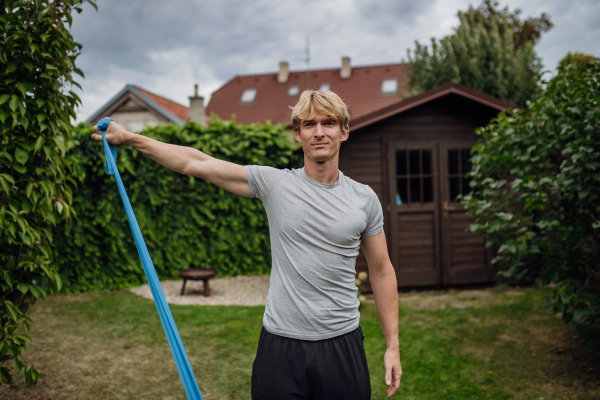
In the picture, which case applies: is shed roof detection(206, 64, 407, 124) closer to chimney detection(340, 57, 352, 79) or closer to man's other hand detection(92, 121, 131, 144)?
chimney detection(340, 57, 352, 79)

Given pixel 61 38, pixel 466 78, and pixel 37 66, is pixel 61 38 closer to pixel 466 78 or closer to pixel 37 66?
pixel 37 66

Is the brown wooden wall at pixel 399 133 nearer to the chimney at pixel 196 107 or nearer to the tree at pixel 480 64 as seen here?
the tree at pixel 480 64

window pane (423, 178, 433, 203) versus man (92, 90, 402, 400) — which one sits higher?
window pane (423, 178, 433, 203)

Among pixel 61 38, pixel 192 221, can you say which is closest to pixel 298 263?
pixel 61 38

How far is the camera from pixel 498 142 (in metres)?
4.12

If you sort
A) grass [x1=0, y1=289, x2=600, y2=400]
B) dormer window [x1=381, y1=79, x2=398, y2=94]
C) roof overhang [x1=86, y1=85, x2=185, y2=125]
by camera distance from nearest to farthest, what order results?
1. grass [x1=0, y1=289, x2=600, y2=400]
2. roof overhang [x1=86, y1=85, x2=185, y2=125]
3. dormer window [x1=381, y1=79, x2=398, y2=94]

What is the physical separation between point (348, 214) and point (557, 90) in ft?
9.37

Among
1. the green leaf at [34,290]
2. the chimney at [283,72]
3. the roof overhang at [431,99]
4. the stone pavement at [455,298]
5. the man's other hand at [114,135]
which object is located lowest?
the stone pavement at [455,298]

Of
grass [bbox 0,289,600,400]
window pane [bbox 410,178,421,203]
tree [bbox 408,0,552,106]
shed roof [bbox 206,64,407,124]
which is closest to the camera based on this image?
grass [bbox 0,289,600,400]

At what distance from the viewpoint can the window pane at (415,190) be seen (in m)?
6.96

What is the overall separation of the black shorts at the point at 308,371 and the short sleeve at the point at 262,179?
584 mm

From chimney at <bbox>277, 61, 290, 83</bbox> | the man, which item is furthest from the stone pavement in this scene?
chimney at <bbox>277, 61, 290, 83</bbox>

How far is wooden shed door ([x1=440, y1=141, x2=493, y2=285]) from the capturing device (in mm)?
6957

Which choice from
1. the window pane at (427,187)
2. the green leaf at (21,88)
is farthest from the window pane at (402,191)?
the green leaf at (21,88)
